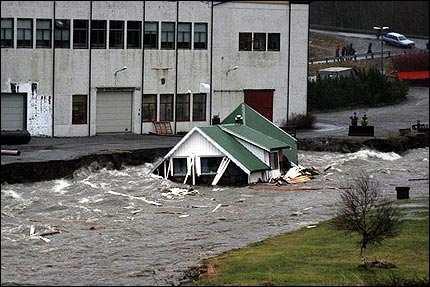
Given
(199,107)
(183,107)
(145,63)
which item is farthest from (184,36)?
(199,107)

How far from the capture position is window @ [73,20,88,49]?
34.9 metres

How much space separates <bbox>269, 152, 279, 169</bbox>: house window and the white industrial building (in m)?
7.20

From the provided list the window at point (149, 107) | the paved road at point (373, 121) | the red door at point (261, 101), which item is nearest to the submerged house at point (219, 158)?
the paved road at point (373, 121)

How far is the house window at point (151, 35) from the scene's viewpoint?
3675 centimetres

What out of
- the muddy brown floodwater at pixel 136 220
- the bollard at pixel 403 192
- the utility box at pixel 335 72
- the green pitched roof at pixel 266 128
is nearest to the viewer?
the muddy brown floodwater at pixel 136 220

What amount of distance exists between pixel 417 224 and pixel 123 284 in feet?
15.3

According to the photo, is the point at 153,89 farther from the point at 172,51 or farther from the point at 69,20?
the point at 69,20

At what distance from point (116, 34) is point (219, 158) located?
853 cm

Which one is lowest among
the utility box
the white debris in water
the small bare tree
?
the white debris in water

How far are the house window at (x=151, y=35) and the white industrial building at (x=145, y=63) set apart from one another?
0.13 ft

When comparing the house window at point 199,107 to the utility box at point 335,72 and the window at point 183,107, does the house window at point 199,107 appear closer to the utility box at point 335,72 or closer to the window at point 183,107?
the window at point 183,107

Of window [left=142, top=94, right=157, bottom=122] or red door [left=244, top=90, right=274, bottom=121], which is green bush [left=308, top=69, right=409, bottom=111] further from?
window [left=142, top=94, right=157, bottom=122]

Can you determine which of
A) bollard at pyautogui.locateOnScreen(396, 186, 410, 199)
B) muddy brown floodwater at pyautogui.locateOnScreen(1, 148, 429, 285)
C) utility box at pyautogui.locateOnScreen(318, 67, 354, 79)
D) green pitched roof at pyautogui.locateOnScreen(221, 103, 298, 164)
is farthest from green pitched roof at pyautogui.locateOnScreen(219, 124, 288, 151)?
bollard at pyautogui.locateOnScreen(396, 186, 410, 199)

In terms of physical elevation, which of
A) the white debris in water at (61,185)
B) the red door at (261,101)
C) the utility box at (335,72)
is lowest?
the white debris in water at (61,185)
